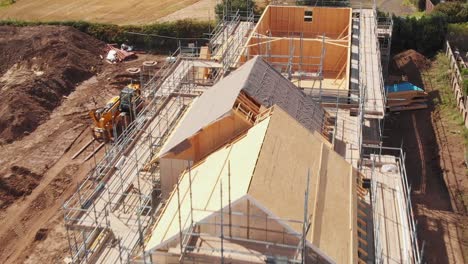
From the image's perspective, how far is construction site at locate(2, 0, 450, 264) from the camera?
1309 cm

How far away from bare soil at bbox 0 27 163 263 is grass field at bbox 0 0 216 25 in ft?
18.6

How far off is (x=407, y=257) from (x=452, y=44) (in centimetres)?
2645

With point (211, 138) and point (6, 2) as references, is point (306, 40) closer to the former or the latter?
point (211, 138)

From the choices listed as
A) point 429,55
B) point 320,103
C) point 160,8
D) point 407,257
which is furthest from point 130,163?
point 160,8

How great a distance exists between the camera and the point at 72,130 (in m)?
30.4

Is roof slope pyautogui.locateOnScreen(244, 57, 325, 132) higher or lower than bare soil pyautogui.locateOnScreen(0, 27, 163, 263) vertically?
higher

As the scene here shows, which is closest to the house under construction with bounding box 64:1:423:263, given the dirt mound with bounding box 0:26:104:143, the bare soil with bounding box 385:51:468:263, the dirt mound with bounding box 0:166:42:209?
the dirt mound with bounding box 0:166:42:209

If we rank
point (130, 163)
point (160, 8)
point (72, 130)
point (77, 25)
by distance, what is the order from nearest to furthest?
1. point (130, 163)
2. point (72, 130)
3. point (77, 25)
4. point (160, 8)

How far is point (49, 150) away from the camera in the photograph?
28469 millimetres

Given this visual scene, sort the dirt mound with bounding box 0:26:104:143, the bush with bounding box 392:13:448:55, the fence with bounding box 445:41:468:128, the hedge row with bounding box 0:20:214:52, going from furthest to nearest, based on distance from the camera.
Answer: the hedge row with bounding box 0:20:214:52 → the bush with bounding box 392:13:448:55 → the dirt mound with bounding box 0:26:104:143 → the fence with bounding box 445:41:468:128

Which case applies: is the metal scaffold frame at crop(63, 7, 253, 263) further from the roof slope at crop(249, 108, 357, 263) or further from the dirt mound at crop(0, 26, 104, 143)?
the dirt mound at crop(0, 26, 104, 143)

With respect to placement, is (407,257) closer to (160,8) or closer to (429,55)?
(429,55)

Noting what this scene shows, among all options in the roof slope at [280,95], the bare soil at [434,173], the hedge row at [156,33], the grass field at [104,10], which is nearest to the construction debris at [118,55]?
the hedge row at [156,33]

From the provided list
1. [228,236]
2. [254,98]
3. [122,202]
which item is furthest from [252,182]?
[122,202]
